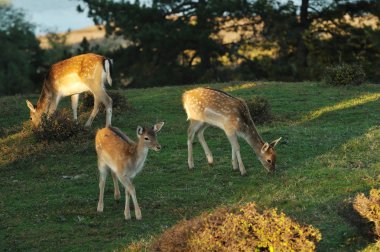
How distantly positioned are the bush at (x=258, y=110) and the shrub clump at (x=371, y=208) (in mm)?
10495

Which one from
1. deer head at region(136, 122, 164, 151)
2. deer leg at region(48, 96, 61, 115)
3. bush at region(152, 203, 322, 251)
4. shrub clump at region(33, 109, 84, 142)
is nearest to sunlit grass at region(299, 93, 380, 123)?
shrub clump at region(33, 109, 84, 142)

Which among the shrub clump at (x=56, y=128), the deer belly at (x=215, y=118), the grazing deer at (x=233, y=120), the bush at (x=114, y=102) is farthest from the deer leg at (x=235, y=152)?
the bush at (x=114, y=102)

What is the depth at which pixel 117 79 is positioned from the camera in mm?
42625

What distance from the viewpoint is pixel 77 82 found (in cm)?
1886

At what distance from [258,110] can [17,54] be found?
3222 cm

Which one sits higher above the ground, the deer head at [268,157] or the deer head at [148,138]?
the deer head at [148,138]

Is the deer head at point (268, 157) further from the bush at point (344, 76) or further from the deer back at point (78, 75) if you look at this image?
the bush at point (344, 76)

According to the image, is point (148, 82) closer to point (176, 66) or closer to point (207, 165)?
point (176, 66)

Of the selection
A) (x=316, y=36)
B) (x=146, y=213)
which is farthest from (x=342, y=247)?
(x=316, y=36)

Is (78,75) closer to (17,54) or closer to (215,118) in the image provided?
(215,118)

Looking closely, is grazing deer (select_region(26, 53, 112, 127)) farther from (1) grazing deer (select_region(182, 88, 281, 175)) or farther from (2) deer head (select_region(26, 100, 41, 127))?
(1) grazing deer (select_region(182, 88, 281, 175))

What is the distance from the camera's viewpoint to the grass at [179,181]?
1067cm

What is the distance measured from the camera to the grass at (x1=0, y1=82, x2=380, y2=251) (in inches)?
420

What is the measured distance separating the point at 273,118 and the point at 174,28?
1905 centimetres
